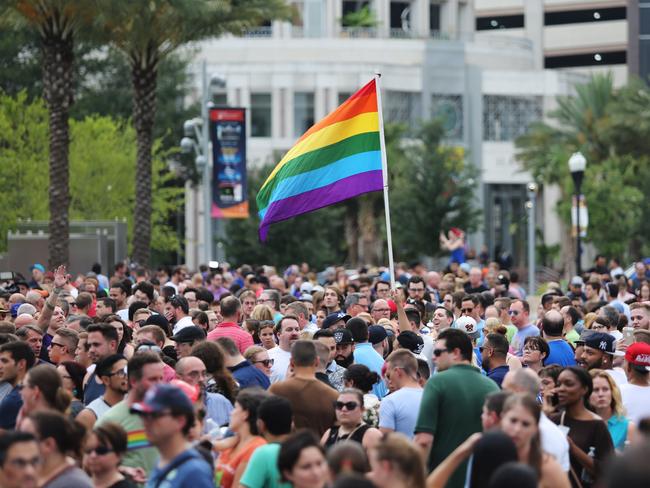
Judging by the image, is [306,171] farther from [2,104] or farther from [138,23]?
[2,104]

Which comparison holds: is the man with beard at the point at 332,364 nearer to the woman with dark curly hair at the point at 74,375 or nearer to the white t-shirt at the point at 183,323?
the woman with dark curly hair at the point at 74,375

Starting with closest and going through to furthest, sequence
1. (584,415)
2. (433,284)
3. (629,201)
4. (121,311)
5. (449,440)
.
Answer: (449,440)
(584,415)
(121,311)
(433,284)
(629,201)

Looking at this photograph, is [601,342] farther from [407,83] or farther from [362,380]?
[407,83]

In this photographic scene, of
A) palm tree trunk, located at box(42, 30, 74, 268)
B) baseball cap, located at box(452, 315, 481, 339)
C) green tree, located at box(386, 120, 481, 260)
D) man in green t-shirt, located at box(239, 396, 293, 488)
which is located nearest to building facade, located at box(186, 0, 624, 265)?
green tree, located at box(386, 120, 481, 260)

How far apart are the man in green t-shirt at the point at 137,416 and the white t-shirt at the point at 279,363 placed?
333 centimetres

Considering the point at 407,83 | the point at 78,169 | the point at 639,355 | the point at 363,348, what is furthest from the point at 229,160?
the point at 407,83

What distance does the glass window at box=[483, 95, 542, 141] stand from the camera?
78625 millimetres

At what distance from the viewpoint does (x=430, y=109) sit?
72938 millimetres

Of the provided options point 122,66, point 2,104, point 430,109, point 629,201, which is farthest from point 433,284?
point 430,109

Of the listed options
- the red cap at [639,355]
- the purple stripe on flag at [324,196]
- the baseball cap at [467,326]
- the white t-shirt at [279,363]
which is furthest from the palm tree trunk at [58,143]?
the red cap at [639,355]

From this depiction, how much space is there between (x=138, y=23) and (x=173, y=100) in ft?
100

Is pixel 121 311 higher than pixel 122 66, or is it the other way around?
pixel 122 66

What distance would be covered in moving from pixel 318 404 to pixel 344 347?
3013mm

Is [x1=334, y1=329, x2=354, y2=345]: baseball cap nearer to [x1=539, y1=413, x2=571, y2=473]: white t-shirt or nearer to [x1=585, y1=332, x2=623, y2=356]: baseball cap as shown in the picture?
[x1=585, y1=332, x2=623, y2=356]: baseball cap
